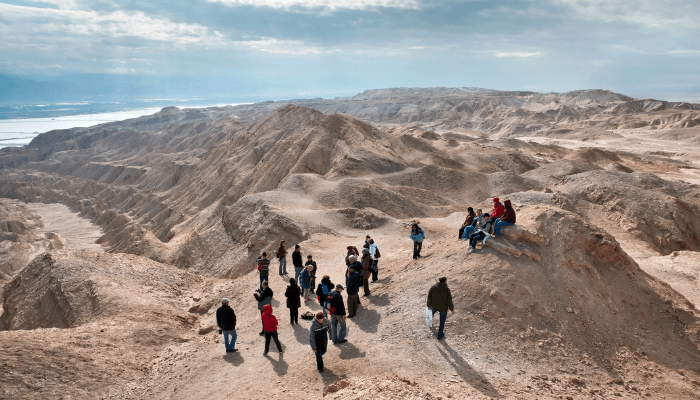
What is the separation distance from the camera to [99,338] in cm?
1055

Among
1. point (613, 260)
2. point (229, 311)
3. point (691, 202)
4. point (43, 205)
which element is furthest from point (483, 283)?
point (43, 205)

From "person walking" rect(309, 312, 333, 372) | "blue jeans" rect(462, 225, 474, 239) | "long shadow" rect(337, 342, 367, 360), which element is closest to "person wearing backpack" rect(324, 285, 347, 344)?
"long shadow" rect(337, 342, 367, 360)

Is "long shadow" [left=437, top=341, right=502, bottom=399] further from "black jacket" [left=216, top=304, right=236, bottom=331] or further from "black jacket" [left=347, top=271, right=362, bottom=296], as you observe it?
"black jacket" [left=216, top=304, right=236, bottom=331]

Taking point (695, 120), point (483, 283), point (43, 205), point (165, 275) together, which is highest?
point (695, 120)

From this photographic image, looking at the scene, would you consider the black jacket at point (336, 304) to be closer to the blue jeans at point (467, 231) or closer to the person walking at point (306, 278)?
the person walking at point (306, 278)

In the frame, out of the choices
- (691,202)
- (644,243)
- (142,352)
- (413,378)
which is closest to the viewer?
(413,378)

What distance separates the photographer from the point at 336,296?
8.95 meters

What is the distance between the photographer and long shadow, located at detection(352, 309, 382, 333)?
32.3 feet

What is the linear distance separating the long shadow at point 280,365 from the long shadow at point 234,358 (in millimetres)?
679

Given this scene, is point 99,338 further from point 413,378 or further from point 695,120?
point 695,120

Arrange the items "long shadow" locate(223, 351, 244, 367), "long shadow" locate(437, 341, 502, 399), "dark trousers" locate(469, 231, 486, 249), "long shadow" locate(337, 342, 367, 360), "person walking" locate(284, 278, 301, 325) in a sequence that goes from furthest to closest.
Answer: "dark trousers" locate(469, 231, 486, 249)
"person walking" locate(284, 278, 301, 325)
"long shadow" locate(223, 351, 244, 367)
"long shadow" locate(337, 342, 367, 360)
"long shadow" locate(437, 341, 502, 399)

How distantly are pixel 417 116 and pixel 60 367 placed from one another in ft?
402

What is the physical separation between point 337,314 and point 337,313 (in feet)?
0.08

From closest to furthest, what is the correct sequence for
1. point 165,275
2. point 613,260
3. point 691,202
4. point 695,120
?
point 613,260, point 165,275, point 691,202, point 695,120
